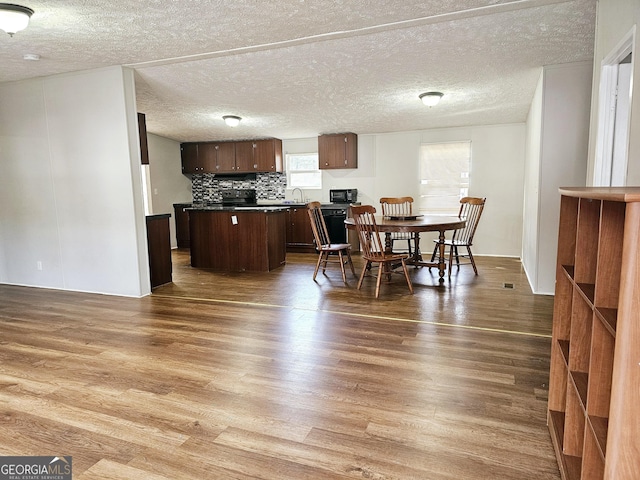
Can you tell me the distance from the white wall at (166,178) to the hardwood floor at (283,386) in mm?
3729

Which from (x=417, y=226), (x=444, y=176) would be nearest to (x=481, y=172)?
(x=444, y=176)

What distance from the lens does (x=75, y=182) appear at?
4.35 metres

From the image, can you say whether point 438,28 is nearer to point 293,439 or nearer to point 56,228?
point 293,439

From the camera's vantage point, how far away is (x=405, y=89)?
451 centimetres

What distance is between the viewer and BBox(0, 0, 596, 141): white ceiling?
8.86ft

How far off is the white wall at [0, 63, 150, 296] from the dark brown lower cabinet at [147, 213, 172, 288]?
0.94 feet

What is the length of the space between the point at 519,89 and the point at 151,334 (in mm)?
4484

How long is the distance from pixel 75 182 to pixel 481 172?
18.5 ft

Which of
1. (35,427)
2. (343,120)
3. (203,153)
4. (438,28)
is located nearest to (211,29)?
(438,28)

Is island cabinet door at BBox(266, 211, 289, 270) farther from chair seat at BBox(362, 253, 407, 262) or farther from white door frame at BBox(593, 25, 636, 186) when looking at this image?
white door frame at BBox(593, 25, 636, 186)

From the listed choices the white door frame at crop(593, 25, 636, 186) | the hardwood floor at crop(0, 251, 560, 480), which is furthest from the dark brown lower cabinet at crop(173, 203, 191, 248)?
the white door frame at crop(593, 25, 636, 186)

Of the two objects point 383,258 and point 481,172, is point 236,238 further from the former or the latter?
point 481,172

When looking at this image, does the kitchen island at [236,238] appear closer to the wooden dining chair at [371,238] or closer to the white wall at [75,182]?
the white wall at [75,182]

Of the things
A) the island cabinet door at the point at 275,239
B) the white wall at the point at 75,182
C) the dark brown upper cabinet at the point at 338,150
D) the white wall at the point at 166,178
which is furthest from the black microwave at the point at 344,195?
the white wall at the point at 75,182
